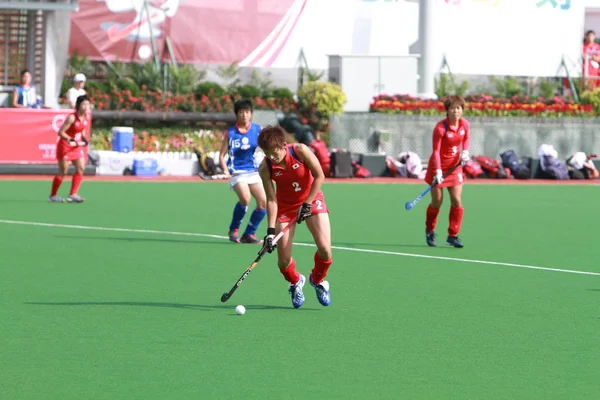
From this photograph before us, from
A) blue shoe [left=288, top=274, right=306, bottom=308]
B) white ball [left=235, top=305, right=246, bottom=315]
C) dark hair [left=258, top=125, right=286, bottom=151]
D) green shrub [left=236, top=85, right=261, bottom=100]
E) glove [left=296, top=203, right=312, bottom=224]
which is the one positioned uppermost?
green shrub [left=236, top=85, right=261, bottom=100]

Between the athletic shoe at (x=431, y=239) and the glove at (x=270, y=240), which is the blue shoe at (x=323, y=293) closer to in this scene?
the glove at (x=270, y=240)

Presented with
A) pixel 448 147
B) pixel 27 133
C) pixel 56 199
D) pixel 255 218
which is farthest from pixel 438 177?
pixel 27 133

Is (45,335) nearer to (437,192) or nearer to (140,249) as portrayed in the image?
(140,249)

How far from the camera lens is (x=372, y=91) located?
1256 inches

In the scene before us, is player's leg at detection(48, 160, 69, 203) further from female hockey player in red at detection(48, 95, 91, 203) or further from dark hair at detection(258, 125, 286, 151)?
dark hair at detection(258, 125, 286, 151)

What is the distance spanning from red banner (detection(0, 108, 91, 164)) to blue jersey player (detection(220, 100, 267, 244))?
12169 mm

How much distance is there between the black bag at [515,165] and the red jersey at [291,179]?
64.4 feet

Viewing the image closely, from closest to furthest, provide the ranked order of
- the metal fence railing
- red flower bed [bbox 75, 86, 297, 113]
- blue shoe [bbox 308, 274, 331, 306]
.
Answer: blue shoe [bbox 308, 274, 331, 306]
the metal fence railing
red flower bed [bbox 75, 86, 297, 113]

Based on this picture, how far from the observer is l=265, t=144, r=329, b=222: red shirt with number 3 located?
9.62 meters

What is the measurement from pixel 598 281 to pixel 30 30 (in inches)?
860

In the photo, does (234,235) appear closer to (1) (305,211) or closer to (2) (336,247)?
(2) (336,247)

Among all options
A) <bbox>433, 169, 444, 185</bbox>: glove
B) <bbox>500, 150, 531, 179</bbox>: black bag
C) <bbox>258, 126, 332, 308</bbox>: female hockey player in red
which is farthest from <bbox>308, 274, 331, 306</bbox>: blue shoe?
<bbox>500, 150, 531, 179</bbox>: black bag

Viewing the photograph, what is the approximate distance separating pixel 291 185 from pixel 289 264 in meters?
0.62

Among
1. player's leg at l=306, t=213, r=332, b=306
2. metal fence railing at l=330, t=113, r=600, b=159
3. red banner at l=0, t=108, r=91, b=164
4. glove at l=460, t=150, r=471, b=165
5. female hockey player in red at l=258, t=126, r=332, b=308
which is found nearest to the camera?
female hockey player in red at l=258, t=126, r=332, b=308
